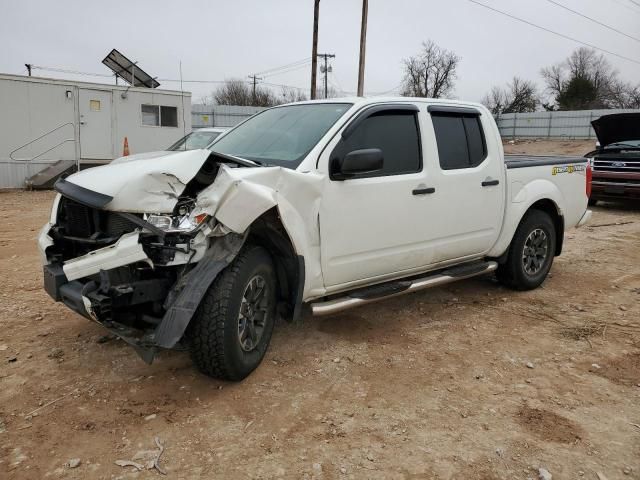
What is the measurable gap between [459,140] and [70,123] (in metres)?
12.7

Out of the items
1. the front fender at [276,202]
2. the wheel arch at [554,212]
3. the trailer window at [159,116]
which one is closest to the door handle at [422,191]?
the front fender at [276,202]

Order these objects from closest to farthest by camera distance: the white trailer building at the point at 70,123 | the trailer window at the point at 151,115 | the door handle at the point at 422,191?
the door handle at the point at 422,191, the white trailer building at the point at 70,123, the trailer window at the point at 151,115

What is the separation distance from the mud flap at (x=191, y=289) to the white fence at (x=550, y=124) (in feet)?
126

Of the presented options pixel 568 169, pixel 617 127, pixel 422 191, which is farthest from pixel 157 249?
pixel 617 127

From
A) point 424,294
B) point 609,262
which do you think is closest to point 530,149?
point 609,262

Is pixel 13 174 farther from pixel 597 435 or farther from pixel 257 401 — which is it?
pixel 597 435

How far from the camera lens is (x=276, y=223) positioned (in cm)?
348

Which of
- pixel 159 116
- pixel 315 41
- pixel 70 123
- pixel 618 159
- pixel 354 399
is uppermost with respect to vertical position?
pixel 315 41

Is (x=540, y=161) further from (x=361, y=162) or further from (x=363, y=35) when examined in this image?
(x=363, y=35)

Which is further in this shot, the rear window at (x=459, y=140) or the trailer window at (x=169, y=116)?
the trailer window at (x=169, y=116)

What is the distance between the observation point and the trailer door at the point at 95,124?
14.7 meters

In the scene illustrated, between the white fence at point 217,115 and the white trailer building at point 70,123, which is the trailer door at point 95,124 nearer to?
the white trailer building at point 70,123

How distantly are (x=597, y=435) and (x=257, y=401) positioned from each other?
1.93 metres

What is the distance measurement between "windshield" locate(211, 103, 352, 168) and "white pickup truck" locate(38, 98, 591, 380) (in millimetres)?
16
